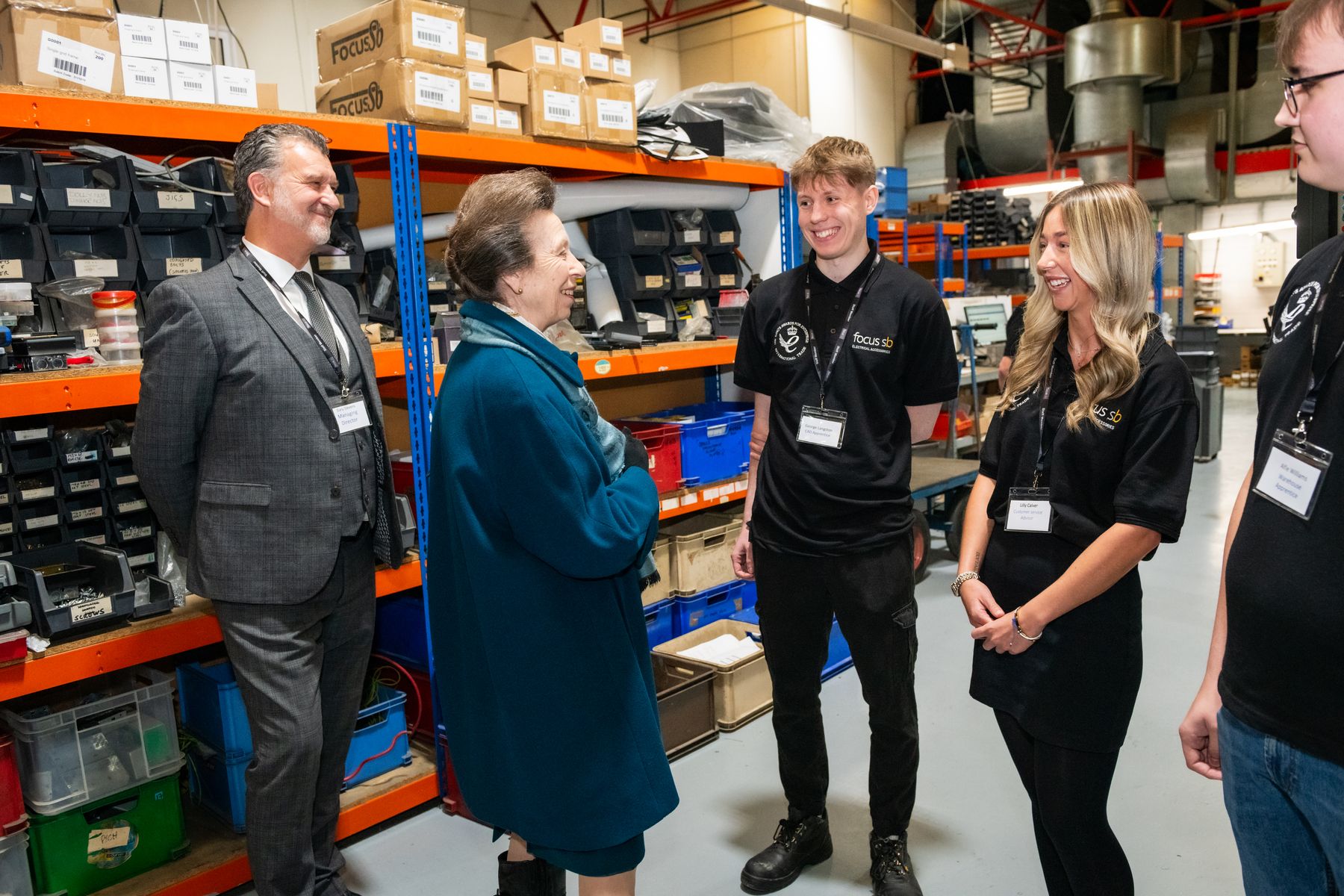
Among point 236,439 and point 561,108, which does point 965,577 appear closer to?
point 236,439

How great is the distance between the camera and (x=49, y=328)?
2.33m

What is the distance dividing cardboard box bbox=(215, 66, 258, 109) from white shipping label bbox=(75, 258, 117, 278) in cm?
48

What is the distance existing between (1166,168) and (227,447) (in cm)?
1233

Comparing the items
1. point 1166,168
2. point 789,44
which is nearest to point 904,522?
point 789,44

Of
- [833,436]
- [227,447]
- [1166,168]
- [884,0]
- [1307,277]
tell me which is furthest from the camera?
[1166,168]

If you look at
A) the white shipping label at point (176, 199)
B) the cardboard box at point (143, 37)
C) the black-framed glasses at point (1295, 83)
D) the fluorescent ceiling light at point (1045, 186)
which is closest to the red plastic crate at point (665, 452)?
the white shipping label at point (176, 199)

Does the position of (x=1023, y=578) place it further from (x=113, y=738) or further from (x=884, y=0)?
(x=884, y=0)

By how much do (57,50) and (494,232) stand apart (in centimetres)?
137

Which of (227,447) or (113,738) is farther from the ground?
(227,447)

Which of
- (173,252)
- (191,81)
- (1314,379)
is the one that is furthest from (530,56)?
(1314,379)

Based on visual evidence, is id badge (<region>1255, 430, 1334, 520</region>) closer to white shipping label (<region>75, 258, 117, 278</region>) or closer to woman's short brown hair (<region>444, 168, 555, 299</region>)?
woman's short brown hair (<region>444, 168, 555, 299</region>)

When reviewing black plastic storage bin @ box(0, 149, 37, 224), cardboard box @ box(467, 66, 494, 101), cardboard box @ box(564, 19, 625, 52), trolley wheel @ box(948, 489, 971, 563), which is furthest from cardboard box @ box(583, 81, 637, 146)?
trolley wheel @ box(948, 489, 971, 563)

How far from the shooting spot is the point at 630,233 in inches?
145

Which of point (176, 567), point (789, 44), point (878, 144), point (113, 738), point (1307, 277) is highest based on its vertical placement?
point (789, 44)
